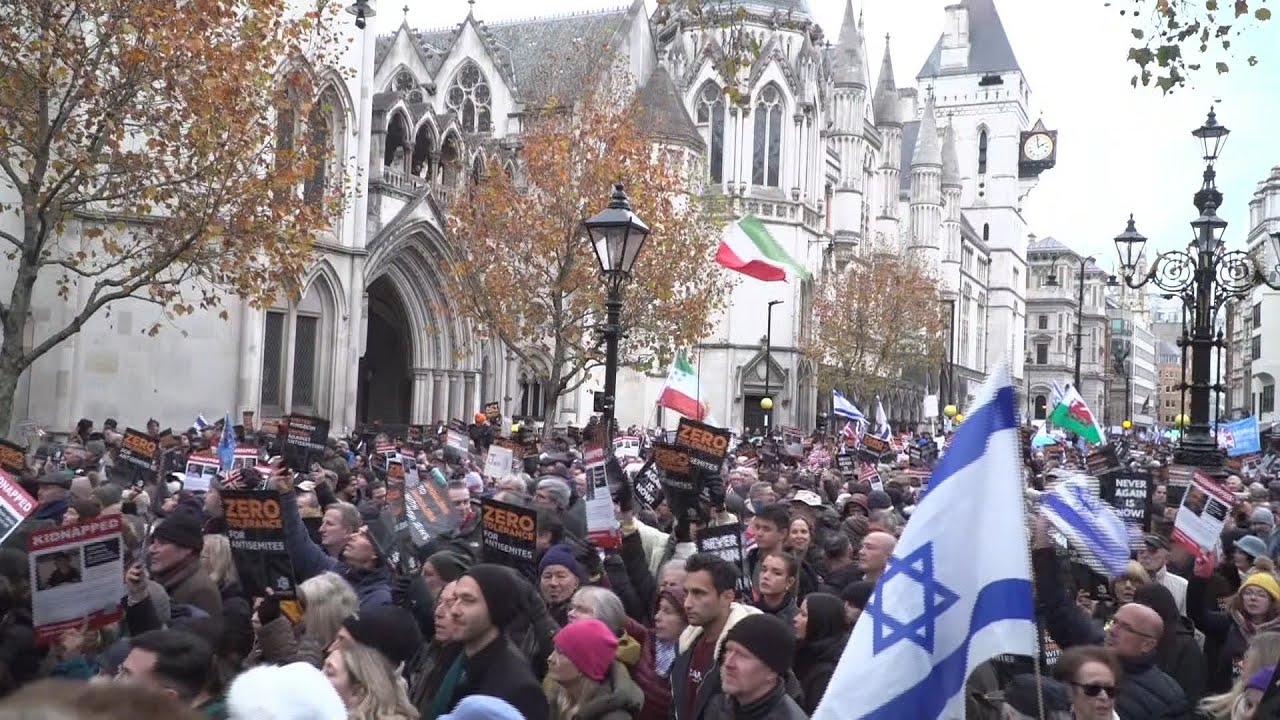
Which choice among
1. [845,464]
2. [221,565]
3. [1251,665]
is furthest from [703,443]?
[845,464]

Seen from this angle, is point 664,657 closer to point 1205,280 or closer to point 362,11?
point 1205,280

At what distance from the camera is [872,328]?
183ft

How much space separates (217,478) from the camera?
12719 millimetres

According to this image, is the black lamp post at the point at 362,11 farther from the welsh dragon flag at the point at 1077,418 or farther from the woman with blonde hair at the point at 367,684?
the woman with blonde hair at the point at 367,684

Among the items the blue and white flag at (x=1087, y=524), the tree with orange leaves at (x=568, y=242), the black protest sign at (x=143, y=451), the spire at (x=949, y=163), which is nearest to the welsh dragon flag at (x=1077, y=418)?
the tree with orange leaves at (x=568, y=242)

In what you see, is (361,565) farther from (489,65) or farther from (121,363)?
(489,65)

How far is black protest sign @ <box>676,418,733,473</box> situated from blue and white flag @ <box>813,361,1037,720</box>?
6.49 metres

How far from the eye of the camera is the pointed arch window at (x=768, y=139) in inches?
2130

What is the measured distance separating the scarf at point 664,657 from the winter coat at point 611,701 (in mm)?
1082

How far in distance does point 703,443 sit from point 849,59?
56.7m

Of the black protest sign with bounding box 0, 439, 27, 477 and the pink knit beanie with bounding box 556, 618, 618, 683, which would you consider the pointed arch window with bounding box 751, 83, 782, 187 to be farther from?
the pink knit beanie with bounding box 556, 618, 618, 683

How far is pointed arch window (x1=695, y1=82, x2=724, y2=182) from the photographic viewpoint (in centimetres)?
5328

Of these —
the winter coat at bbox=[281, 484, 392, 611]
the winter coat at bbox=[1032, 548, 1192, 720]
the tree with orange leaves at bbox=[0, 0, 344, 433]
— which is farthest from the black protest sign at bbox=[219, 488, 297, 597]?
the tree with orange leaves at bbox=[0, 0, 344, 433]

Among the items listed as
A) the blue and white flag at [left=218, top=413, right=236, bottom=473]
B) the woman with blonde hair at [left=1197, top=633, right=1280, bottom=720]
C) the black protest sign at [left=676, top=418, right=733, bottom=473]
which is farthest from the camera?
the blue and white flag at [left=218, top=413, right=236, bottom=473]
